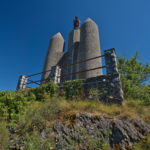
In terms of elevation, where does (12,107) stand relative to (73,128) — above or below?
above

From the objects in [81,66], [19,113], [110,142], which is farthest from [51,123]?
[81,66]

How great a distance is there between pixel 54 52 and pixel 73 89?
14.2 metres

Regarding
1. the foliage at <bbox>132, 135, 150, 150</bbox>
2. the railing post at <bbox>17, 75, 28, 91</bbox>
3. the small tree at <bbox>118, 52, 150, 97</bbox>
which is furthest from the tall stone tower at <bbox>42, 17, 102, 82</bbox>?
the foliage at <bbox>132, 135, 150, 150</bbox>

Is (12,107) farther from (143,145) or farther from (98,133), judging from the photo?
(143,145)

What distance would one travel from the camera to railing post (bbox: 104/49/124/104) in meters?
4.78

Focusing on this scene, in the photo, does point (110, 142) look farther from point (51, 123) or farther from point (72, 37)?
point (72, 37)

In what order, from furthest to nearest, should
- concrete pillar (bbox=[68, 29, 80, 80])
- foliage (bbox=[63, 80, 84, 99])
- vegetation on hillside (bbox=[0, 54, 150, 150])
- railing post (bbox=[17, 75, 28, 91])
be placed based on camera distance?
concrete pillar (bbox=[68, 29, 80, 80]) < railing post (bbox=[17, 75, 28, 91]) < foliage (bbox=[63, 80, 84, 99]) < vegetation on hillside (bbox=[0, 54, 150, 150])

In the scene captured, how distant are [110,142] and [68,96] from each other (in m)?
3.22

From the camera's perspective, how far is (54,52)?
62.0 ft

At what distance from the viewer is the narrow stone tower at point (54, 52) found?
58.3ft

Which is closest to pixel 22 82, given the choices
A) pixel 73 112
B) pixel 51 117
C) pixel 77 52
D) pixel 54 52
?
pixel 51 117

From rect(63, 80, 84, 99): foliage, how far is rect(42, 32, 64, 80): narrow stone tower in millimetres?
11180

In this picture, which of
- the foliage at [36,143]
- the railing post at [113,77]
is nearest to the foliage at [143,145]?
the railing post at [113,77]

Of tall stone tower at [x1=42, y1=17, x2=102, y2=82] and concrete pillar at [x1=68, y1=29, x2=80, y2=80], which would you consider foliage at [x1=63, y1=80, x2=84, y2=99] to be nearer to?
tall stone tower at [x1=42, y1=17, x2=102, y2=82]
